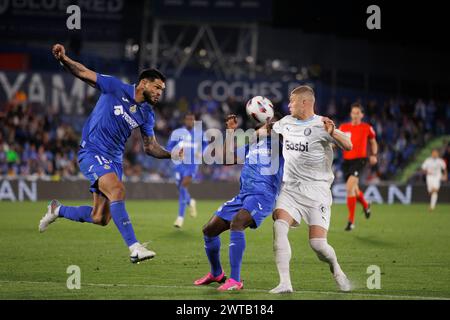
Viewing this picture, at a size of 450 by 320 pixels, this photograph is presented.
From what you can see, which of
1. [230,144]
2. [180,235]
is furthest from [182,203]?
[230,144]

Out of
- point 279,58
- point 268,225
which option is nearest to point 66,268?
point 268,225

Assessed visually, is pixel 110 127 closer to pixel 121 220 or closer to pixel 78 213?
pixel 121 220

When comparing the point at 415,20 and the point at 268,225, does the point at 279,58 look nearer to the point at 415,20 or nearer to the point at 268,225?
the point at 415,20

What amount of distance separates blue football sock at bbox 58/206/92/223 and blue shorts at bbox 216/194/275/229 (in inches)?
76.6

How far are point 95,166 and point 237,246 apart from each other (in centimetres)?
211

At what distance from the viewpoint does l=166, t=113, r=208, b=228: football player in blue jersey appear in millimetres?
20312

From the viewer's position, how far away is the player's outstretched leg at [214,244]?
1070cm

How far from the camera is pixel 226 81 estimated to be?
37312mm

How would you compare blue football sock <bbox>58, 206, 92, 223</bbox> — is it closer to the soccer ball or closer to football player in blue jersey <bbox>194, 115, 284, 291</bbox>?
football player in blue jersey <bbox>194, 115, 284, 291</bbox>

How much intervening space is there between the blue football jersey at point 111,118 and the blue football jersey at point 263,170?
5.54 feet

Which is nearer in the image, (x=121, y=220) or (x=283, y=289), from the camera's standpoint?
(x=283, y=289)

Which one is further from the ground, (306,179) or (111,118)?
(111,118)

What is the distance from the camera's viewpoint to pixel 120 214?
1070cm

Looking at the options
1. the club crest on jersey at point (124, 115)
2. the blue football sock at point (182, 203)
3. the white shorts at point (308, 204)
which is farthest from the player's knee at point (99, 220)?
the blue football sock at point (182, 203)
